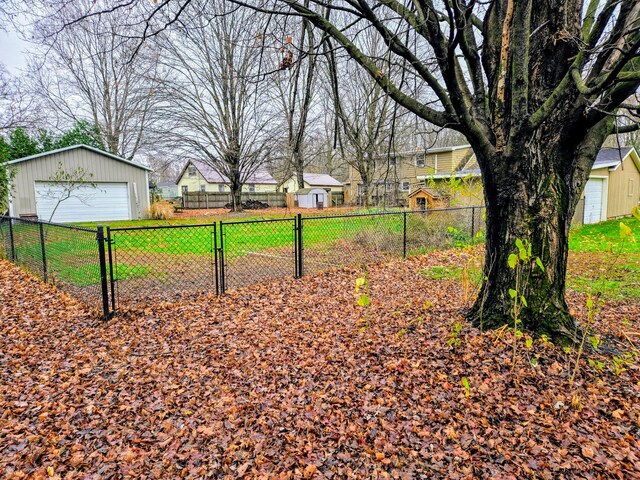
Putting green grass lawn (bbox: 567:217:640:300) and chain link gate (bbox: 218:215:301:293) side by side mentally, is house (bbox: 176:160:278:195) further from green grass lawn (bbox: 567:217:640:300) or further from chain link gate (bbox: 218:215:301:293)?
green grass lawn (bbox: 567:217:640:300)

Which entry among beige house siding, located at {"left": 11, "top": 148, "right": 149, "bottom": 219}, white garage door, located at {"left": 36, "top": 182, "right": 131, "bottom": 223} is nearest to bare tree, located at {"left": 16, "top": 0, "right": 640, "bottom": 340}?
beige house siding, located at {"left": 11, "top": 148, "right": 149, "bottom": 219}

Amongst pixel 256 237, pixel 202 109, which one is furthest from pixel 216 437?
pixel 202 109

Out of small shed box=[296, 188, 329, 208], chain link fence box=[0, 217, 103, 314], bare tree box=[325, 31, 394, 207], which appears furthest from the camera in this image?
small shed box=[296, 188, 329, 208]

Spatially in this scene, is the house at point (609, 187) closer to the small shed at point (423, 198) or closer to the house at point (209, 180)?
the small shed at point (423, 198)

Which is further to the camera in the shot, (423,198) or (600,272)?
(423,198)

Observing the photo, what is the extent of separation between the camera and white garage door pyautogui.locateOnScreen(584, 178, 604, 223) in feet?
46.7

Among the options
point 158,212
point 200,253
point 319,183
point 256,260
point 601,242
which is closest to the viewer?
point 256,260

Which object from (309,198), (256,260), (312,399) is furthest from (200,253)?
(309,198)

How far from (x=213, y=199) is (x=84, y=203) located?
1048 cm

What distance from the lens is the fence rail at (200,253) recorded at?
4.26 m

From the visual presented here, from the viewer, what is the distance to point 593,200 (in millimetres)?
14664

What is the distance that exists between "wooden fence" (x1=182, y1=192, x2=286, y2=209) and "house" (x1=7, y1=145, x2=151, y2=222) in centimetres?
739

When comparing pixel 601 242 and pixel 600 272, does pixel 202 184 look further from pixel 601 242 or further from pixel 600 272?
pixel 600 272

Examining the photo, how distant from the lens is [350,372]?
8.67ft
